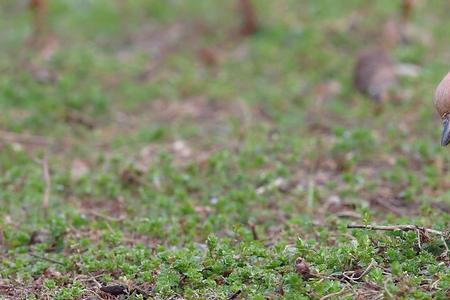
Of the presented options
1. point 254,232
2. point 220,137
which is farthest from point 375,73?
point 254,232

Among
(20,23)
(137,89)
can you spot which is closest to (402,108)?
(137,89)

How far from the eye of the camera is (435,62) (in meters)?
8.53

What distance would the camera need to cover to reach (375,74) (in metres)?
8.16

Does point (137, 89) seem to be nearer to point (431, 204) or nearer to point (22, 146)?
point (22, 146)

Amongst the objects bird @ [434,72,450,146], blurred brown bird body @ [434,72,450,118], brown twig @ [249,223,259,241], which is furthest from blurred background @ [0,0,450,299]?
blurred brown bird body @ [434,72,450,118]

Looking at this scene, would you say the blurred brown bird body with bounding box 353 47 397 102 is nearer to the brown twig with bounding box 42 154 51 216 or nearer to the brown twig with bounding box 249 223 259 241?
the brown twig with bounding box 249 223 259 241

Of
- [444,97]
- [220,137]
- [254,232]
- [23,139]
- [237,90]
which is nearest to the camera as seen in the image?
[444,97]

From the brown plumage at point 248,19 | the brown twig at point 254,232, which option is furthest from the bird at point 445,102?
the brown plumage at point 248,19

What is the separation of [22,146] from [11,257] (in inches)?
85.6

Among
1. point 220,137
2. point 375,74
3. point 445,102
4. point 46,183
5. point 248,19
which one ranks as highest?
point 445,102

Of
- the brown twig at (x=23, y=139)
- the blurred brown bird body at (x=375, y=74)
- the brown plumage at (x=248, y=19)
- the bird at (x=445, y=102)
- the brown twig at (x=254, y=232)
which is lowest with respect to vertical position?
the brown twig at (x=23, y=139)

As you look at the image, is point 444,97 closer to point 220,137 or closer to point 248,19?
point 220,137

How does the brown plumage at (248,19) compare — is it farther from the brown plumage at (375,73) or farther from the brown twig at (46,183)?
the brown twig at (46,183)

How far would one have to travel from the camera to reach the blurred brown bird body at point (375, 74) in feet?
26.4
